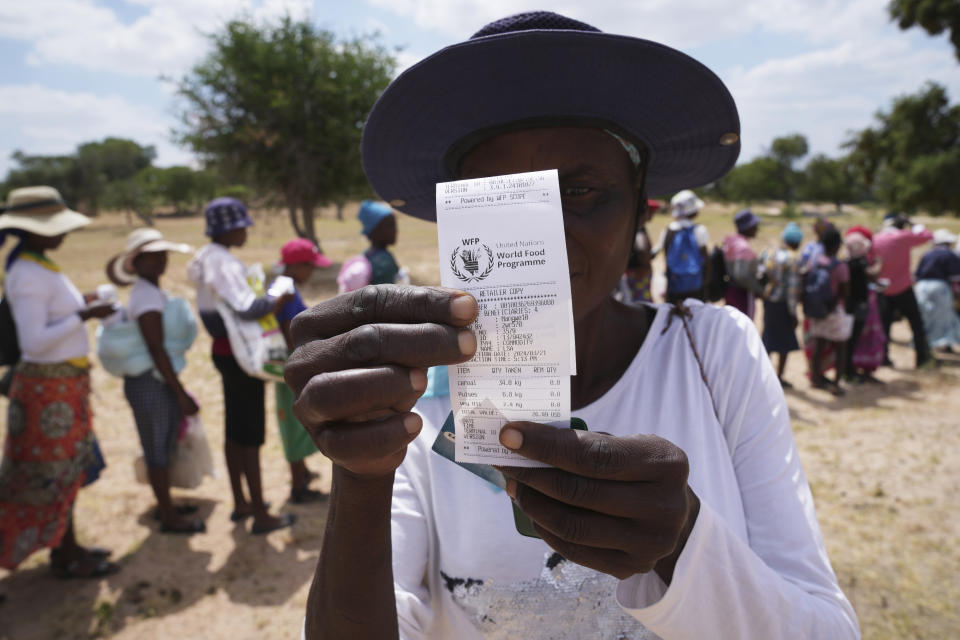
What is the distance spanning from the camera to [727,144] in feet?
5.66

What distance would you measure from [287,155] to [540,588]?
18.9 metres

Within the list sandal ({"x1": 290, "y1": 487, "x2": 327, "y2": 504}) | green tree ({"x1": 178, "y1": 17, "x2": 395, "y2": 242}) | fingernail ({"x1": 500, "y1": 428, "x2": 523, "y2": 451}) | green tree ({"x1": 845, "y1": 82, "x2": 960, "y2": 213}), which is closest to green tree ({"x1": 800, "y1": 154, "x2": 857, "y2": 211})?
green tree ({"x1": 845, "y1": 82, "x2": 960, "y2": 213})

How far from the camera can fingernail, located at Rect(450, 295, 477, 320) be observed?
85 cm

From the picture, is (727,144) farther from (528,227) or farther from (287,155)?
(287,155)


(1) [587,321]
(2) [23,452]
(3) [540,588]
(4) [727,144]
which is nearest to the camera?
(3) [540,588]

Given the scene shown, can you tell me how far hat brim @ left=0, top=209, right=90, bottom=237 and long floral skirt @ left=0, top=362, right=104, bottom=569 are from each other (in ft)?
2.89

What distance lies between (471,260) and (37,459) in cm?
419

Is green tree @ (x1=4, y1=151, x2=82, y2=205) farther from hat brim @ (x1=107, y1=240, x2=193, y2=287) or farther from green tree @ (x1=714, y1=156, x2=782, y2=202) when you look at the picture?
green tree @ (x1=714, y1=156, x2=782, y2=202)

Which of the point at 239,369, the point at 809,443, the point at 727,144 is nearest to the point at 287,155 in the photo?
the point at 239,369

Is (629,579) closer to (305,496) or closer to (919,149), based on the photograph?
(305,496)

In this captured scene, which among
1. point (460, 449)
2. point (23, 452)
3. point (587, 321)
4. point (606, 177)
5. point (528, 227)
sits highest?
point (606, 177)

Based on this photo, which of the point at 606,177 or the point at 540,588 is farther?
the point at 606,177

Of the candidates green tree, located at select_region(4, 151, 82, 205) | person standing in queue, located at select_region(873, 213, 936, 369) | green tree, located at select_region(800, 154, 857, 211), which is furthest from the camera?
green tree, located at select_region(800, 154, 857, 211)

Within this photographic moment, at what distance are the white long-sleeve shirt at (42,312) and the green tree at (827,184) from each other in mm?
74871
